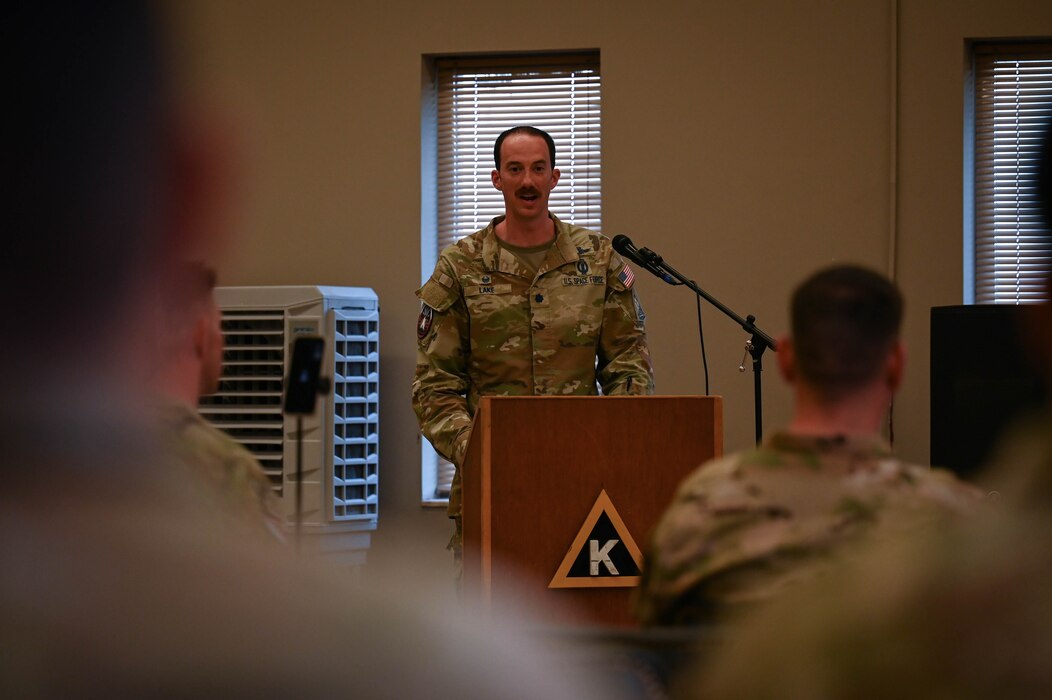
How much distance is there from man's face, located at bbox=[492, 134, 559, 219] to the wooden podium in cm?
105

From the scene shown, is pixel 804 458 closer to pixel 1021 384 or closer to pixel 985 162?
pixel 1021 384

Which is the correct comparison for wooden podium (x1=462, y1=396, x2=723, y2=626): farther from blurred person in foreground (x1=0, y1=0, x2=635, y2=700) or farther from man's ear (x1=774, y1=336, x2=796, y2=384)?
blurred person in foreground (x1=0, y1=0, x2=635, y2=700)

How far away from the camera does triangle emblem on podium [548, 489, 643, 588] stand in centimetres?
278

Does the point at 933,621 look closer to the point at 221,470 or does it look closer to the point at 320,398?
the point at 221,470

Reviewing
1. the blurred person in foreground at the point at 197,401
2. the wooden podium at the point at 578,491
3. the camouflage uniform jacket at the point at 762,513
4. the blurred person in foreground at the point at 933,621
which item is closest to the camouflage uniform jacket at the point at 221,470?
the blurred person in foreground at the point at 197,401

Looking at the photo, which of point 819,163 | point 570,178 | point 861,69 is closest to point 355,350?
point 570,178

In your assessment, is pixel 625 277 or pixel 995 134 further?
pixel 995 134

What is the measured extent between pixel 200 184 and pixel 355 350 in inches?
190

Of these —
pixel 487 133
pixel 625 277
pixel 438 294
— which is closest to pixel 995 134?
pixel 487 133

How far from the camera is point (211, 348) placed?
0.33 meters

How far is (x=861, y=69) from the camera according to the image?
16.9 ft

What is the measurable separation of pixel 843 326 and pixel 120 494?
60.1 inches

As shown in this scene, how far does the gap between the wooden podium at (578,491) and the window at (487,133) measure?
263 centimetres

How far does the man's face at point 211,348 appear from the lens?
1.05 feet
